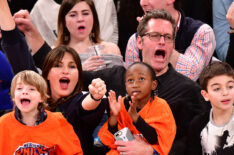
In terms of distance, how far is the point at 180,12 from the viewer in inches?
140

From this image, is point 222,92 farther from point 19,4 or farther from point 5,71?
point 19,4

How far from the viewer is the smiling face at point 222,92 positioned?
2486 mm

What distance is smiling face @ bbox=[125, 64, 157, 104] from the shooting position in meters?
2.54

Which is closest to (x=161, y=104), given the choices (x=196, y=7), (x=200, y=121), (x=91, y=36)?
(x=200, y=121)

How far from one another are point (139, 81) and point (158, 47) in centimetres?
48

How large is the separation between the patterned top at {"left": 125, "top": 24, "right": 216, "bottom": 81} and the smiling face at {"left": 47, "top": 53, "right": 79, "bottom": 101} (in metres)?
0.76

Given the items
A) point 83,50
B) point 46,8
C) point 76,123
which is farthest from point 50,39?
point 76,123

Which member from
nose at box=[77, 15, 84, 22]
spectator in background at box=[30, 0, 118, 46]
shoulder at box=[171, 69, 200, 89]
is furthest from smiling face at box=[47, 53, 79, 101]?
spectator in background at box=[30, 0, 118, 46]

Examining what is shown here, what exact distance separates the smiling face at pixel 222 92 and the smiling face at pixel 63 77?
0.75 meters

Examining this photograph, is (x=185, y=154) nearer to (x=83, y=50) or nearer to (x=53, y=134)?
(x=53, y=134)

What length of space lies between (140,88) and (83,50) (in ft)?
3.83

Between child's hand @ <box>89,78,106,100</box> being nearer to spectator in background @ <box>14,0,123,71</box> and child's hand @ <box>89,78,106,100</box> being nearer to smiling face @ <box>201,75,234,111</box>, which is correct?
smiling face @ <box>201,75,234,111</box>

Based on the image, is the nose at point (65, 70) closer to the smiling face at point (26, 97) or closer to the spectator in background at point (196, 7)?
A: the smiling face at point (26, 97)

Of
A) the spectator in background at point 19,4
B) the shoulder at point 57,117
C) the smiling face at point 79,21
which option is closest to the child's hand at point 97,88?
the shoulder at point 57,117
